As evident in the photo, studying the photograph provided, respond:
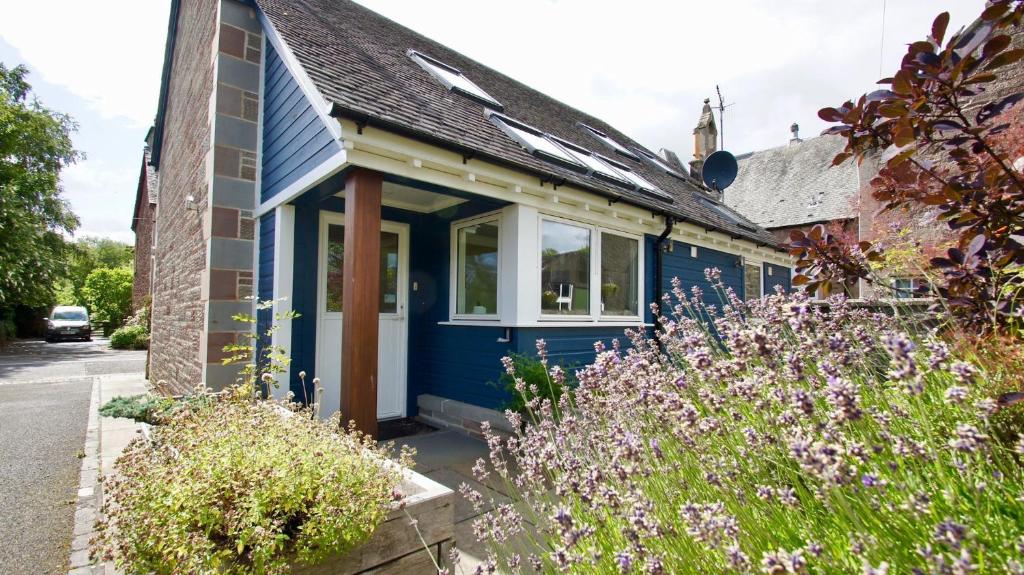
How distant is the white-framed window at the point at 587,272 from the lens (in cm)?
545

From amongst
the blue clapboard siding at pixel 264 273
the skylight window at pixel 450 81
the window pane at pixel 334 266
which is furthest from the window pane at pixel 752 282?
the blue clapboard siding at pixel 264 273

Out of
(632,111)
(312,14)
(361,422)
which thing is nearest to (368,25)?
(312,14)

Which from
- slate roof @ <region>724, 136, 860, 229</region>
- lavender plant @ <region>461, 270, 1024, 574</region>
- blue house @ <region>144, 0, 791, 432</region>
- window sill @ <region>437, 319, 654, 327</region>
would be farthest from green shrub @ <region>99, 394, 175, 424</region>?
slate roof @ <region>724, 136, 860, 229</region>

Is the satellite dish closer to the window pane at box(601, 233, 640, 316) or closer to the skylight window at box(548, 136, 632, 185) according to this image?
the skylight window at box(548, 136, 632, 185)

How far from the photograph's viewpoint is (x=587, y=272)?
5.91 meters

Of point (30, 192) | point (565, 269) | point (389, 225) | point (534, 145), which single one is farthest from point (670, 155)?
point (30, 192)

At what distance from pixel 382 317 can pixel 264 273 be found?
141cm

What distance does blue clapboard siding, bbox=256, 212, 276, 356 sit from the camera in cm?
517

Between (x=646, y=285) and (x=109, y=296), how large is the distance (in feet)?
108

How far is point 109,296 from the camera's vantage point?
27.7 meters

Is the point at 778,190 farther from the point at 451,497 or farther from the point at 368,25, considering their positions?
the point at 451,497

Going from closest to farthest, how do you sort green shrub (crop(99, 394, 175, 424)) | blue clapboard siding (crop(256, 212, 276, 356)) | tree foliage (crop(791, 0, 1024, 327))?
tree foliage (crop(791, 0, 1024, 327))
green shrub (crop(99, 394, 175, 424))
blue clapboard siding (crop(256, 212, 276, 356))

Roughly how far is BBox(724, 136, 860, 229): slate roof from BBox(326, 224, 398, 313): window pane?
63.5ft

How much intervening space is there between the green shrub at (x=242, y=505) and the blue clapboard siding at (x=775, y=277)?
10.1m
